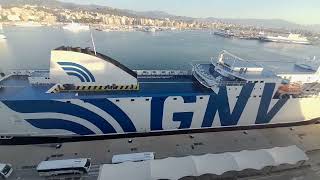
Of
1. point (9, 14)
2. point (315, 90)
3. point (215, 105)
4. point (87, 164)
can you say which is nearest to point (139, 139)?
point (87, 164)

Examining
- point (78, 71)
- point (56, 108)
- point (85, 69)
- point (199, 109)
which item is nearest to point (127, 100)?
point (85, 69)

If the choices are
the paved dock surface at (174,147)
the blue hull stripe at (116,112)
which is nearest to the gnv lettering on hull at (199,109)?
the paved dock surface at (174,147)

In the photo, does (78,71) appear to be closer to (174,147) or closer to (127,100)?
(127,100)

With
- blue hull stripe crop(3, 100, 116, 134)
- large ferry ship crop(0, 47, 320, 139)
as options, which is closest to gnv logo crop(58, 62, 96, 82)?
large ferry ship crop(0, 47, 320, 139)

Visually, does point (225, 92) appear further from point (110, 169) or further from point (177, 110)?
point (110, 169)

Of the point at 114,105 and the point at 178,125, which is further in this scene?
the point at 178,125

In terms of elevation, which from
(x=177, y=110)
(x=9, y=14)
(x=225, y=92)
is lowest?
(x=9, y=14)

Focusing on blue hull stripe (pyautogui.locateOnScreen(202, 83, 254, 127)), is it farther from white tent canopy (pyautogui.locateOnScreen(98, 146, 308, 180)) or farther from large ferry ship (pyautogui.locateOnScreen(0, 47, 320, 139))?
white tent canopy (pyautogui.locateOnScreen(98, 146, 308, 180))

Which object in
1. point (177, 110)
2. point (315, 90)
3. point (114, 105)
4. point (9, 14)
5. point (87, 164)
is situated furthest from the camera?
point (9, 14)
